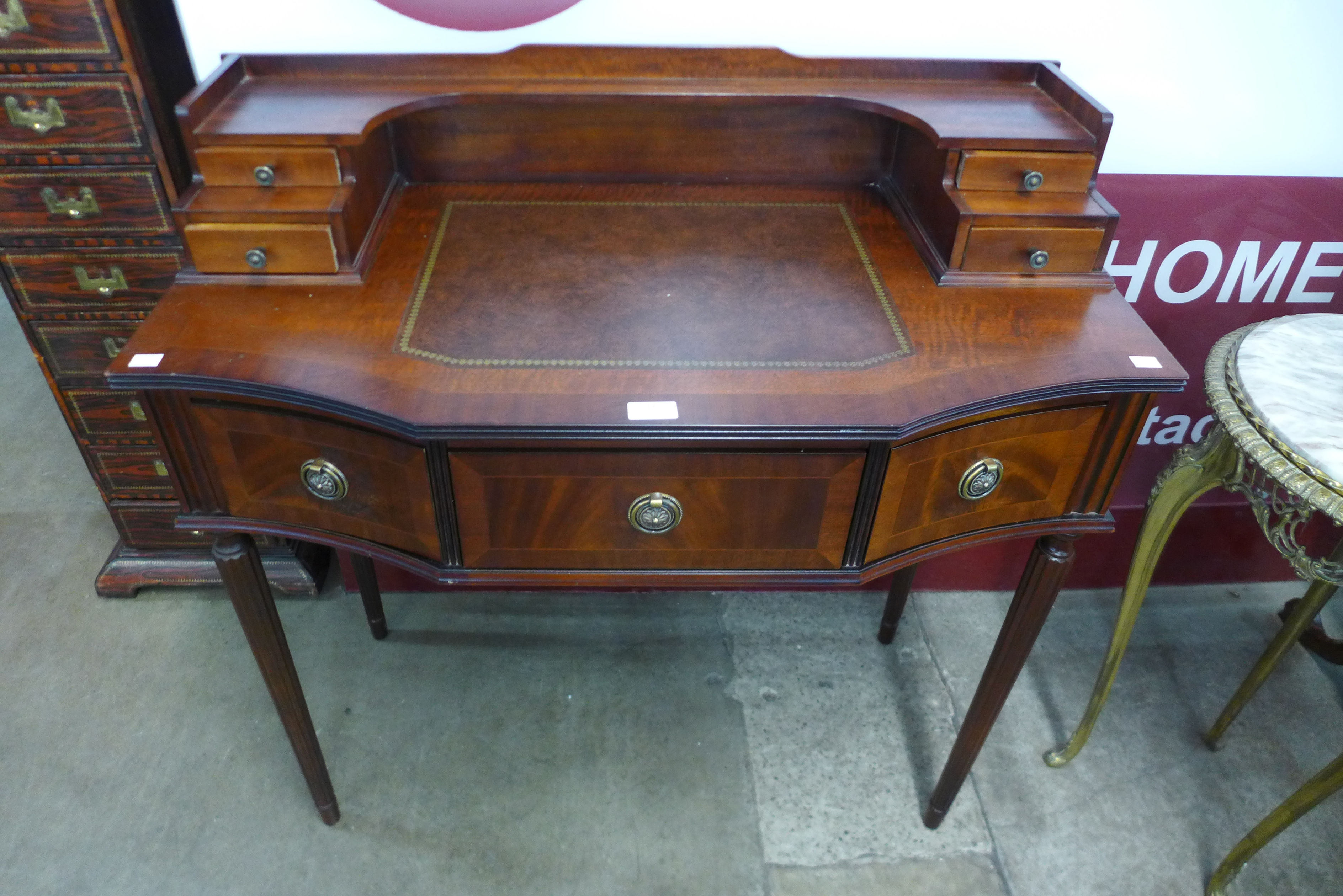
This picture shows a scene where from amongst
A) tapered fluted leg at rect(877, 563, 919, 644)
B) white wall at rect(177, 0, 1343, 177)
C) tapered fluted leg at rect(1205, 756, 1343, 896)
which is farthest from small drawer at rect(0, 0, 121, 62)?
tapered fluted leg at rect(1205, 756, 1343, 896)

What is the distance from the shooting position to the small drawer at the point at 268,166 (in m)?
1.29

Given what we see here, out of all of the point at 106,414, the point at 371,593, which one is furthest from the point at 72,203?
the point at 371,593

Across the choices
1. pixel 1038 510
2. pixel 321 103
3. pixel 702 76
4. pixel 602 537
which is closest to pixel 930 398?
pixel 1038 510

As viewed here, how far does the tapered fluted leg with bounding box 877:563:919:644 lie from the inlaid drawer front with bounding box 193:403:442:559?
112 centimetres

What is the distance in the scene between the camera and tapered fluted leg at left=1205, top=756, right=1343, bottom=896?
1426mm

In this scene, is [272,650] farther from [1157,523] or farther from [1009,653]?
[1157,523]

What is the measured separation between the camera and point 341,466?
1.20 m

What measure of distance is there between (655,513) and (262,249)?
2.15 ft

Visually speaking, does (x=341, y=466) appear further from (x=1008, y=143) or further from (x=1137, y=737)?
(x=1137, y=737)

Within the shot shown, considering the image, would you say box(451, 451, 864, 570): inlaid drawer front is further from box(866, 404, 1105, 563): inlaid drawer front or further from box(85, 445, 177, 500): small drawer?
box(85, 445, 177, 500): small drawer

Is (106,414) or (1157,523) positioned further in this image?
(106,414)

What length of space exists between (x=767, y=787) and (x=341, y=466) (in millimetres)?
1082

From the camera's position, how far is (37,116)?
5.02ft

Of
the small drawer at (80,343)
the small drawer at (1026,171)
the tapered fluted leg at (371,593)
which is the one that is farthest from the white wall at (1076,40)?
the tapered fluted leg at (371,593)
